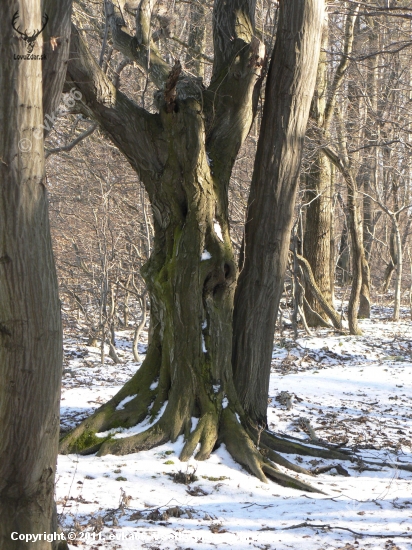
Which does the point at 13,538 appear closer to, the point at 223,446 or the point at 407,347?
the point at 223,446

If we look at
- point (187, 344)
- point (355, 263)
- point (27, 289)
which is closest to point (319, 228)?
point (355, 263)

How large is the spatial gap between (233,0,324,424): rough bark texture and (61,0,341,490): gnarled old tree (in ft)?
0.04

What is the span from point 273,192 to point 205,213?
28.9 inches

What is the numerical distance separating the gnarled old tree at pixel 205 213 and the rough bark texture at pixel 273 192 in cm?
1

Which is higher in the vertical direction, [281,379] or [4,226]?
[4,226]

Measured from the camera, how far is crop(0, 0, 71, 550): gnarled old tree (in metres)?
2.38

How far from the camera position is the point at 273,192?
542 cm

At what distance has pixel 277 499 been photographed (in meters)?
4.38

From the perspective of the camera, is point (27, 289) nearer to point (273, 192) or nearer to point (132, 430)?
point (132, 430)

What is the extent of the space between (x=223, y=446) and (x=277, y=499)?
31.2 inches

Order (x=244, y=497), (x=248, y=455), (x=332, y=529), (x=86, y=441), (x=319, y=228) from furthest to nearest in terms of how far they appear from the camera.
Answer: (x=319, y=228)
(x=86, y=441)
(x=248, y=455)
(x=244, y=497)
(x=332, y=529)

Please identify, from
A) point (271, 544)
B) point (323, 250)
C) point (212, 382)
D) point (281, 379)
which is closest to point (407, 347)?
point (323, 250)

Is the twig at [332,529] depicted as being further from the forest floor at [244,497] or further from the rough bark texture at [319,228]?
the rough bark texture at [319,228]

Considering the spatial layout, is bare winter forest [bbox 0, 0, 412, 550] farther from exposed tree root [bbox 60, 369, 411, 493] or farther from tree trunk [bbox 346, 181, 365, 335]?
tree trunk [bbox 346, 181, 365, 335]
